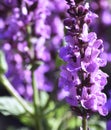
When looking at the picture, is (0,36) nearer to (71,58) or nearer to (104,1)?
(104,1)

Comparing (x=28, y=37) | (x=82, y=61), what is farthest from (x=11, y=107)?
(x=82, y=61)

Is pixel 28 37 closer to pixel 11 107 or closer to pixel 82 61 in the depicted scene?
pixel 11 107

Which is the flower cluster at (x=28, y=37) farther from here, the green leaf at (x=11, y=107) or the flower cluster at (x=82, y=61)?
the flower cluster at (x=82, y=61)

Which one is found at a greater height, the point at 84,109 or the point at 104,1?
the point at 104,1

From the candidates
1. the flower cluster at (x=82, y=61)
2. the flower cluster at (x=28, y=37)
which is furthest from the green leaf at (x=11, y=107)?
the flower cluster at (x=82, y=61)

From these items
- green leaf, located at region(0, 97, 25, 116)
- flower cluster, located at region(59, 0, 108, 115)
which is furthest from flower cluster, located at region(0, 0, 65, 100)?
flower cluster, located at region(59, 0, 108, 115)

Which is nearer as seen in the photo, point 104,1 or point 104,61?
point 104,61

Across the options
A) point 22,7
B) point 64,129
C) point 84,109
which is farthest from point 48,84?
point 84,109
